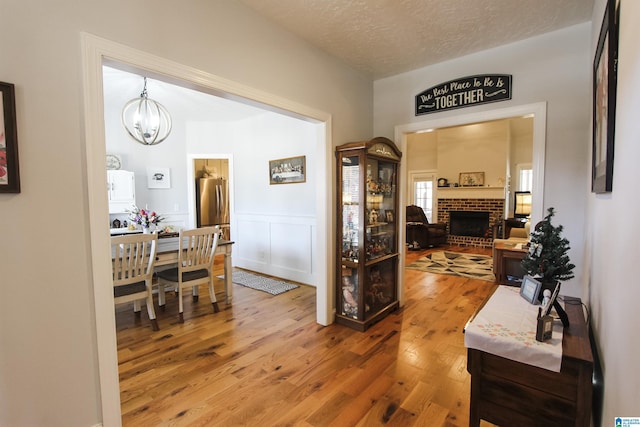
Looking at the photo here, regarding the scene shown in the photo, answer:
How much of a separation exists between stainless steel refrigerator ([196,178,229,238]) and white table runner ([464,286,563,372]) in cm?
641

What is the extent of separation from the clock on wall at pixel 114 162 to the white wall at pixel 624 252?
5590 millimetres

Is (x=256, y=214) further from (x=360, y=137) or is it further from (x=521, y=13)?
(x=521, y=13)

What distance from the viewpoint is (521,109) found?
2682 mm

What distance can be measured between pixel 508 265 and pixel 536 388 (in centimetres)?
371

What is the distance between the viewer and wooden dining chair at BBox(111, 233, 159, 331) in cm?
279

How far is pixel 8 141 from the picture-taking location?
1320 mm

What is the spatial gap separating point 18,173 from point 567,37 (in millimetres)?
3849

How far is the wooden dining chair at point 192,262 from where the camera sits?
326 centimetres

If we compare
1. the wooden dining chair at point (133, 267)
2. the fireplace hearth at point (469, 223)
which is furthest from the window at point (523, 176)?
the wooden dining chair at point (133, 267)

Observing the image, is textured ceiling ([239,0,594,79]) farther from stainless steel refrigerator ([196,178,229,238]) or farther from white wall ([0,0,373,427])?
stainless steel refrigerator ([196,178,229,238])

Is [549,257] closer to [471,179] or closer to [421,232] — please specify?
[421,232]

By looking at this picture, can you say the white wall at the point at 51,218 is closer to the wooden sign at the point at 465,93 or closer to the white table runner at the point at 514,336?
the white table runner at the point at 514,336

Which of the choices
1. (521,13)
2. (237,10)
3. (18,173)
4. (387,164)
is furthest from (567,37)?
(18,173)

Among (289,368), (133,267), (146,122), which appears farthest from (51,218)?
(146,122)
